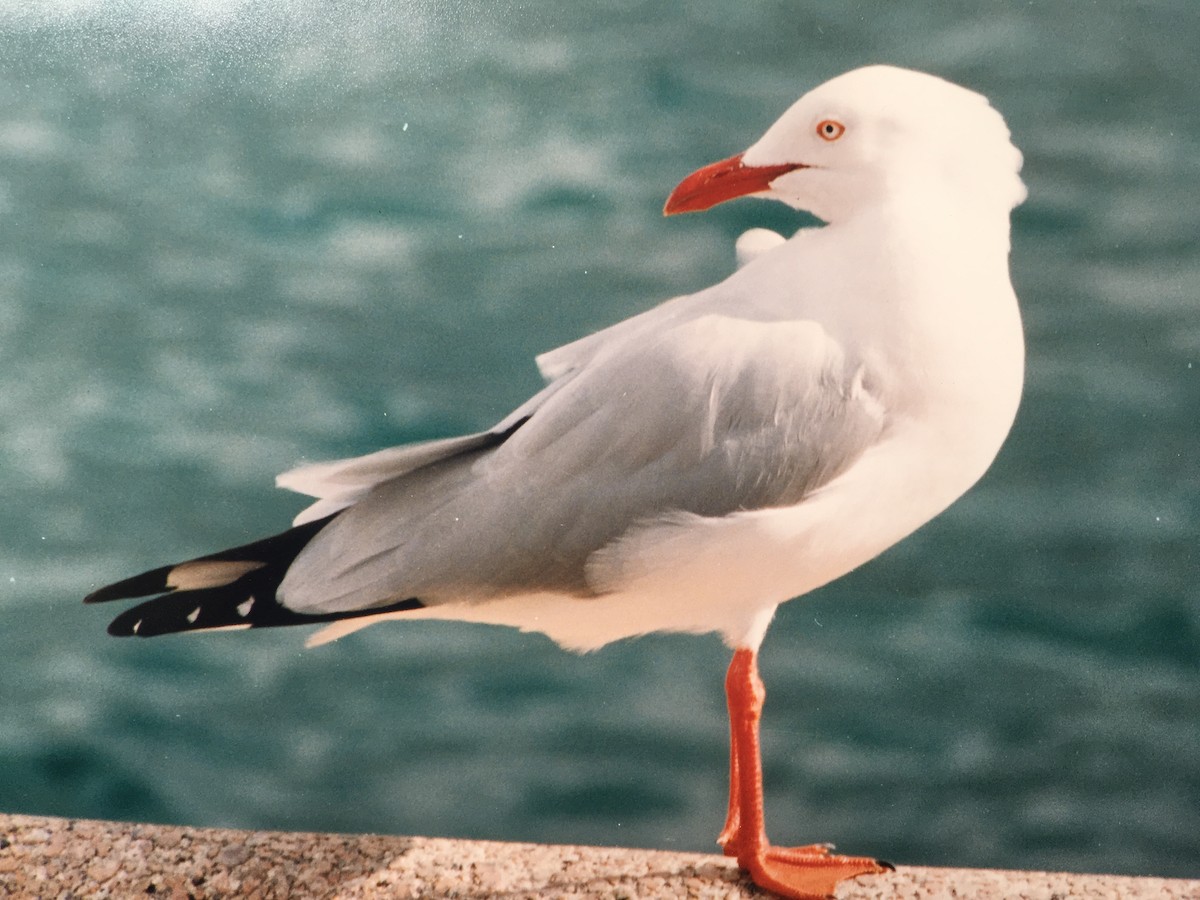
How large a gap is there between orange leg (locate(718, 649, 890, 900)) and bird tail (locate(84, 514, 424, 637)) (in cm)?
51

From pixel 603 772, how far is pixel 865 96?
45.7 inches

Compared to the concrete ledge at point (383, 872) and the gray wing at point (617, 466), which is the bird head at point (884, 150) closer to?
the gray wing at point (617, 466)

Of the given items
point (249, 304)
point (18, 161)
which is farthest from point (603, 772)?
point (18, 161)

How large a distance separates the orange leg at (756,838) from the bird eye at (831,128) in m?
0.76

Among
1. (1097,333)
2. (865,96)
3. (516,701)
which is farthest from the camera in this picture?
(516,701)

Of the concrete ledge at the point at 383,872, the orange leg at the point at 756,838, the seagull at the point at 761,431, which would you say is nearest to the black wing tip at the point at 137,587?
the seagull at the point at 761,431

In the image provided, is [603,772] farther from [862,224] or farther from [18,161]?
[18,161]

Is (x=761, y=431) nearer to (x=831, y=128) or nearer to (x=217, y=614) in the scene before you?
(x=831, y=128)

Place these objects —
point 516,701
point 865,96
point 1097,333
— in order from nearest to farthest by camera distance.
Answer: point 865,96 < point 1097,333 < point 516,701

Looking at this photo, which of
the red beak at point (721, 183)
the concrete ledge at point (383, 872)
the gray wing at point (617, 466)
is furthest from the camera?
the concrete ledge at point (383, 872)

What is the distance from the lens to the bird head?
177 cm

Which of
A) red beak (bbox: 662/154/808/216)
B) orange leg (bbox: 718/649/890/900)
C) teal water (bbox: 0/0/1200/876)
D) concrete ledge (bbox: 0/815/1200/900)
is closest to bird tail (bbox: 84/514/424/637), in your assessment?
teal water (bbox: 0/0/1200/876)

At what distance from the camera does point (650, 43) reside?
2.04 m

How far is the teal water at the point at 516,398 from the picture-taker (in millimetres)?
2008
